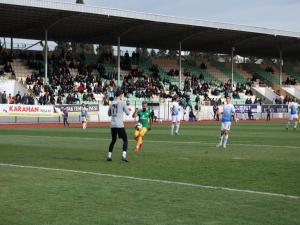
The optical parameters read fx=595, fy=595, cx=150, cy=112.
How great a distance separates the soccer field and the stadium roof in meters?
32.6

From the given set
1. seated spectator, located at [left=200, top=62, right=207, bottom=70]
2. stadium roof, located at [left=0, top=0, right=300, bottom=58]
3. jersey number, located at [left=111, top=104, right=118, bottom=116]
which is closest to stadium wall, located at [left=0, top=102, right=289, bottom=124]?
stadium roof, located at [left=0, top=0, right=300, bottom=58]

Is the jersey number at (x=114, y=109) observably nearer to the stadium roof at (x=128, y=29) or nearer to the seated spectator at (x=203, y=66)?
the stadium roof at (x=128, y=29)

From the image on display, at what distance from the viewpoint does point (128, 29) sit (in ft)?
185

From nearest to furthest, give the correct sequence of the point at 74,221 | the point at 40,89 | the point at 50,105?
the point at 74,221 < the point at 50,105 < the point at 40,89

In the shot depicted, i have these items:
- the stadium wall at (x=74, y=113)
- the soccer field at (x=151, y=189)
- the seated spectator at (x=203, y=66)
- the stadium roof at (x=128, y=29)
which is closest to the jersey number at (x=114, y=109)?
the soccer field at (x=151, y=189)

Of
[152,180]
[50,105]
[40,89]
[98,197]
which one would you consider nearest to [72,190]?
[98,197]

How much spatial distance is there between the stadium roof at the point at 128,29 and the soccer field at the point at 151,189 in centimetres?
3261

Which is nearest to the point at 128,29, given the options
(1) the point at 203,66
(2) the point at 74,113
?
(2) the point at 74,113

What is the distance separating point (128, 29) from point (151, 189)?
4671 cm

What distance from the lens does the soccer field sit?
8.09 metres

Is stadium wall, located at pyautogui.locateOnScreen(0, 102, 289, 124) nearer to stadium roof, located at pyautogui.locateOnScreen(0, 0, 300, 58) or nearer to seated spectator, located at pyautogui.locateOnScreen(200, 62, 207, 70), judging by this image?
stadium roof, located at pyautogui.locateOnScreen(0, 0, 300, 58)

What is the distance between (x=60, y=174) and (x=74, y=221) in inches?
200

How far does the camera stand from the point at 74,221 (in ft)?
25.6

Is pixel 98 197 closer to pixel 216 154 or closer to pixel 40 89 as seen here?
pixel 216 154
